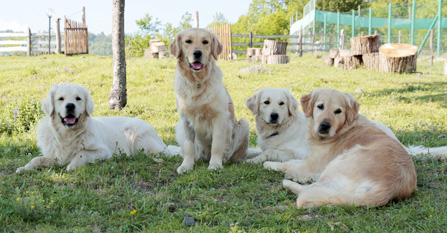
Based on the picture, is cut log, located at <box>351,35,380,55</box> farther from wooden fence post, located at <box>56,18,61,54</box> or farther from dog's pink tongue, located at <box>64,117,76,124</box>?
wooden fence post, located at <box>56,18,61,54</box>

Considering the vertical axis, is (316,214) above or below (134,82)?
below

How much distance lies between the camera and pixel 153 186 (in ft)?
14.2

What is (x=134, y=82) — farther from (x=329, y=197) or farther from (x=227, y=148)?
(x=329, y=197)

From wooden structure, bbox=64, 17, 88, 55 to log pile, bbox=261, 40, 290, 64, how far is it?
14748mm

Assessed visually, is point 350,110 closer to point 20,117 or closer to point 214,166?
point 214,166

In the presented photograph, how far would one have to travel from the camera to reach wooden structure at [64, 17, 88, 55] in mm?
26984

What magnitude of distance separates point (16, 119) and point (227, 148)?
537 cm

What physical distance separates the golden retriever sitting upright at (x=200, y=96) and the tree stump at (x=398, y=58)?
1193 centimetres

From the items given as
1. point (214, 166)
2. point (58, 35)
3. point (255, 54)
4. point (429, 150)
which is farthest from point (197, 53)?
point (58, 35)

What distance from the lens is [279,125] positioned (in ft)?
18.5

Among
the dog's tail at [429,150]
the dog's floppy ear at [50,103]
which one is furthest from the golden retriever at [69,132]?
the dog's tail at [429,150]

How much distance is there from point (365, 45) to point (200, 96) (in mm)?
13375

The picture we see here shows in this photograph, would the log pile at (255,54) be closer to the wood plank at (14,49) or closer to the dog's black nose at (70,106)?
the dog's black nose at (70,106)

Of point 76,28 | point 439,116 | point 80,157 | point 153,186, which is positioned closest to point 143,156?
point 80,157
